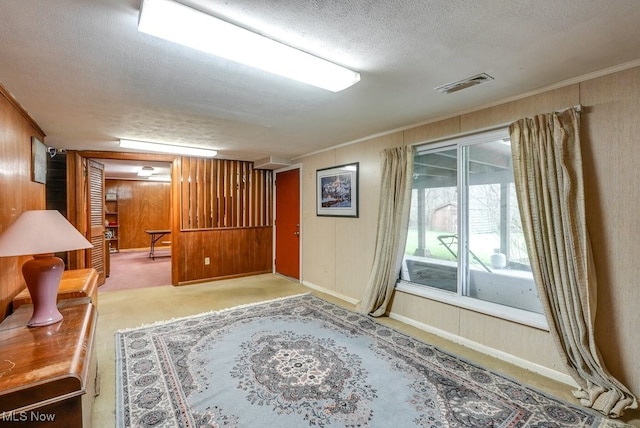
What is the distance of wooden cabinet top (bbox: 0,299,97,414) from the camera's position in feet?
3.77

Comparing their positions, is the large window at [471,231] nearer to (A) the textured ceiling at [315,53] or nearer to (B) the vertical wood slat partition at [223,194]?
(A) the textured ceiling at [315,53]

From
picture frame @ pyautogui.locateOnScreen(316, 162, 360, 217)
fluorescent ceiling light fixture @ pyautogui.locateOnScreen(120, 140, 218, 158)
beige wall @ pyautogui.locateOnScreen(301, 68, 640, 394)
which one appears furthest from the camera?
picture frame @ pyautogui.locateOnScreen(316, 162, 360, 217)

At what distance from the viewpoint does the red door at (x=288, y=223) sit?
5348 mm

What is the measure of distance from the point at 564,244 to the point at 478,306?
920mm

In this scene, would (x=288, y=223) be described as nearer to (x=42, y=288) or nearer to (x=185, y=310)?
(x=185, y=310)

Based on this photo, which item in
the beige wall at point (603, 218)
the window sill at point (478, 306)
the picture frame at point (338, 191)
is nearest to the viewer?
the beige wall at point (603, 218)

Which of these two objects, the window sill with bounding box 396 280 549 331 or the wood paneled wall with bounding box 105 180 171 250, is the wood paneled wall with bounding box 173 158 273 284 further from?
the wood paneled wall with bounding box 105 180 171 250

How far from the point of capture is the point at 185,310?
3.77m

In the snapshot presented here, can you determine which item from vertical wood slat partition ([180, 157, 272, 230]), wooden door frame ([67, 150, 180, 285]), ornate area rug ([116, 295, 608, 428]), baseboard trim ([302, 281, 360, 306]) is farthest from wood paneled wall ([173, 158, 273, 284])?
ornate area rug ([116, 295, 608, 428])

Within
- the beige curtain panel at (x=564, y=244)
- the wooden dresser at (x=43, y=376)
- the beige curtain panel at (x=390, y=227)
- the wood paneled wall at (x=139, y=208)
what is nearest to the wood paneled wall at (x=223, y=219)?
the beige curtain panel at (x=390, y=227)

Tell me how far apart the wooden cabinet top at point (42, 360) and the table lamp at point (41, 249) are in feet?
0.35

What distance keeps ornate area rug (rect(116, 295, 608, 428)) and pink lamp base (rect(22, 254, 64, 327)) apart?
717 mm

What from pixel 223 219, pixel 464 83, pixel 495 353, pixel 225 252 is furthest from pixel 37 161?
pixel 495 353

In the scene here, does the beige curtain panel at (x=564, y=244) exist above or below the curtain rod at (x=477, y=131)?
below
